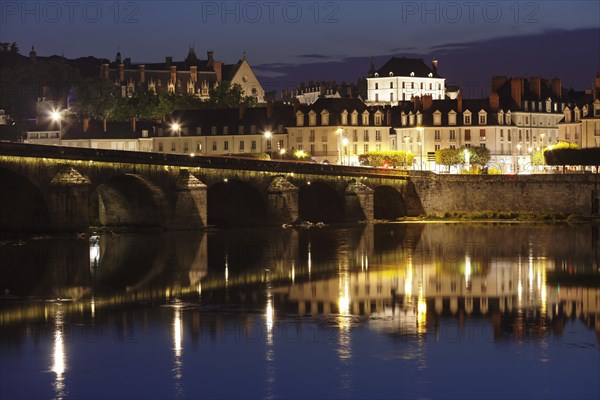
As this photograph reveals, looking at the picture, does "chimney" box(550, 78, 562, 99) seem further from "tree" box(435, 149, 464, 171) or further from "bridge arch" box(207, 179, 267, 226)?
"bridge arch" box(207, 179, 267, 226)

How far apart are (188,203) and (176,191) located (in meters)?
0.96

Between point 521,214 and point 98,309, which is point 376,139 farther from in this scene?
point 98,309

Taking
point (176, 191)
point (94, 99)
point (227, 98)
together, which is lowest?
point (176, 191)

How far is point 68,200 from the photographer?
6775 cm

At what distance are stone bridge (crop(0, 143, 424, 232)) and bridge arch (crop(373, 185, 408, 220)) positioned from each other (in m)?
0.07

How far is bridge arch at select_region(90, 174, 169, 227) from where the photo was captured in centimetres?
7581

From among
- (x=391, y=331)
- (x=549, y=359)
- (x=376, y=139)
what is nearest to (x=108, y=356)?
(x=391, y=331)

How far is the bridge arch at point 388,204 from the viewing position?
9875 centimetres

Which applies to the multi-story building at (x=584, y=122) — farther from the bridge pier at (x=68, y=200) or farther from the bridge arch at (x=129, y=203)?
the bridge pier at (x=68, y=200)

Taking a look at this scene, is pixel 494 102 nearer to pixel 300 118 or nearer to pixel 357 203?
pixel 300 118

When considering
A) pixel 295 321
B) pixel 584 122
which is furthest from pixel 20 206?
pixel 584 122

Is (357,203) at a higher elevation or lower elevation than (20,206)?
higher

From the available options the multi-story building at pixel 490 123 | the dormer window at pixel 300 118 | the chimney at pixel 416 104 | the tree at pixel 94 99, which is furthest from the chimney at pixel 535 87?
the tree at pixel 94 99

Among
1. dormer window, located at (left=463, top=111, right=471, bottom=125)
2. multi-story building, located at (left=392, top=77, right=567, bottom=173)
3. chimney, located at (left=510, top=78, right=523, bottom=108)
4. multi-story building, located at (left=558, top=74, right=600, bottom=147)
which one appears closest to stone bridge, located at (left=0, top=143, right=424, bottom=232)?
multi-story building, located at (left=558, top=74, right=600, bottom=147)
